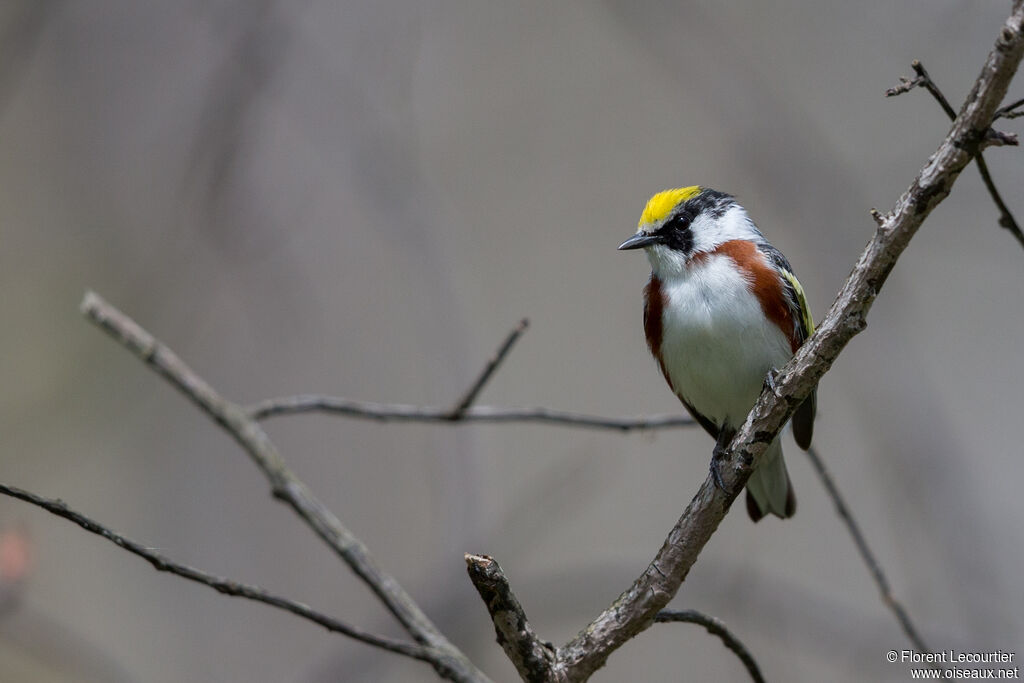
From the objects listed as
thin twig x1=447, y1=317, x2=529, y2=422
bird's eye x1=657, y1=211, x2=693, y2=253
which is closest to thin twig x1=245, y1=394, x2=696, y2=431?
thin twig x1=447, y1=317, x2=529, y2=422

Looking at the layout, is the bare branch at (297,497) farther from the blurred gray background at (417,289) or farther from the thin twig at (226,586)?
the blurred gray background at (417,289)

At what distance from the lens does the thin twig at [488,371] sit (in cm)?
258

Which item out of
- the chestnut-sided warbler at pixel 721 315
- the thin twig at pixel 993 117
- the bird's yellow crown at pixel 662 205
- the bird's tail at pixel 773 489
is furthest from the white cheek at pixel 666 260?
the thin twig at pixel 993 117

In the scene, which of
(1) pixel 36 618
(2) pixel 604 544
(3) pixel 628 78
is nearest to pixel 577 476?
(2) pixel 604 544

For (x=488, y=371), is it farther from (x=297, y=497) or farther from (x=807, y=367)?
(x=807, y=367)

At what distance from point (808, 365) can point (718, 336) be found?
1.08 meters

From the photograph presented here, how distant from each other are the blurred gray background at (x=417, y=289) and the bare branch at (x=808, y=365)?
6.10 feet

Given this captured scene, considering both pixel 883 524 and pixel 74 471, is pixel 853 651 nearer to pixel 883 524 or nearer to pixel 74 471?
pixel 883 524

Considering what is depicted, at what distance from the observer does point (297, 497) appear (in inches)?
105

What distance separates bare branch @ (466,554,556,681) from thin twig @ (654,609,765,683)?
341 mm

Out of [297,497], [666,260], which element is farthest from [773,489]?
[297,497]

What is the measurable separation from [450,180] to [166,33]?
1933 millimetres

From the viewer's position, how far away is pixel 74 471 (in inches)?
202

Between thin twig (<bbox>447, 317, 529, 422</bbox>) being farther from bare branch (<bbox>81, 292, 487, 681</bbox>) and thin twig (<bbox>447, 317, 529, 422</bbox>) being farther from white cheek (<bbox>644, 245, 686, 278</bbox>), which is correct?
white cheek (<bbox>644, 245, 686, 278</bbox>)
